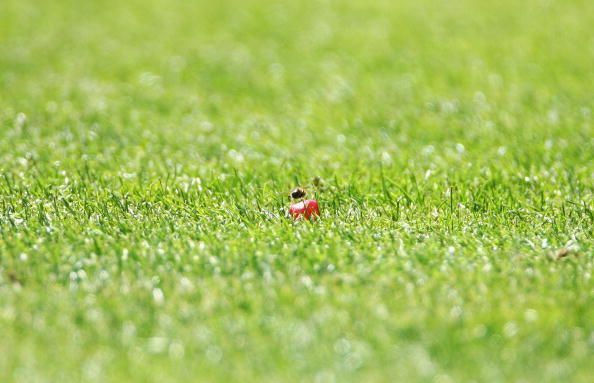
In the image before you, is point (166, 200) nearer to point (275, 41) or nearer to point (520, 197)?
point (520, 197)

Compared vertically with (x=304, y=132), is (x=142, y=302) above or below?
above

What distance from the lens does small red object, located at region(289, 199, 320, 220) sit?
14.7 ft

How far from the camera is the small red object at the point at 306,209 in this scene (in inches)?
176

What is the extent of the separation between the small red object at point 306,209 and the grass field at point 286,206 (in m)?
0.05

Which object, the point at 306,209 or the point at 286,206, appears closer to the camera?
the point at 306,209

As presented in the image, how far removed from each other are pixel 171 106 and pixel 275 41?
93.8 inches

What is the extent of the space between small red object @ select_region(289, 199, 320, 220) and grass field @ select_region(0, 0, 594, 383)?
2.1 inches

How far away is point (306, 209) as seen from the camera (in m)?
4.48

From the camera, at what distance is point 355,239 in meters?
4.22

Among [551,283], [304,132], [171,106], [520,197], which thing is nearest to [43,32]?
[171,106]

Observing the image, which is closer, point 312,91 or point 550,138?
point 550,138

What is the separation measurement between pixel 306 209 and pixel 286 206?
0.69 ft

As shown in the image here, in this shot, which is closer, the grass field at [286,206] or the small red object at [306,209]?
the grass field at [286,206]

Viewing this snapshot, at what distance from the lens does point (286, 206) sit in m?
4.67
